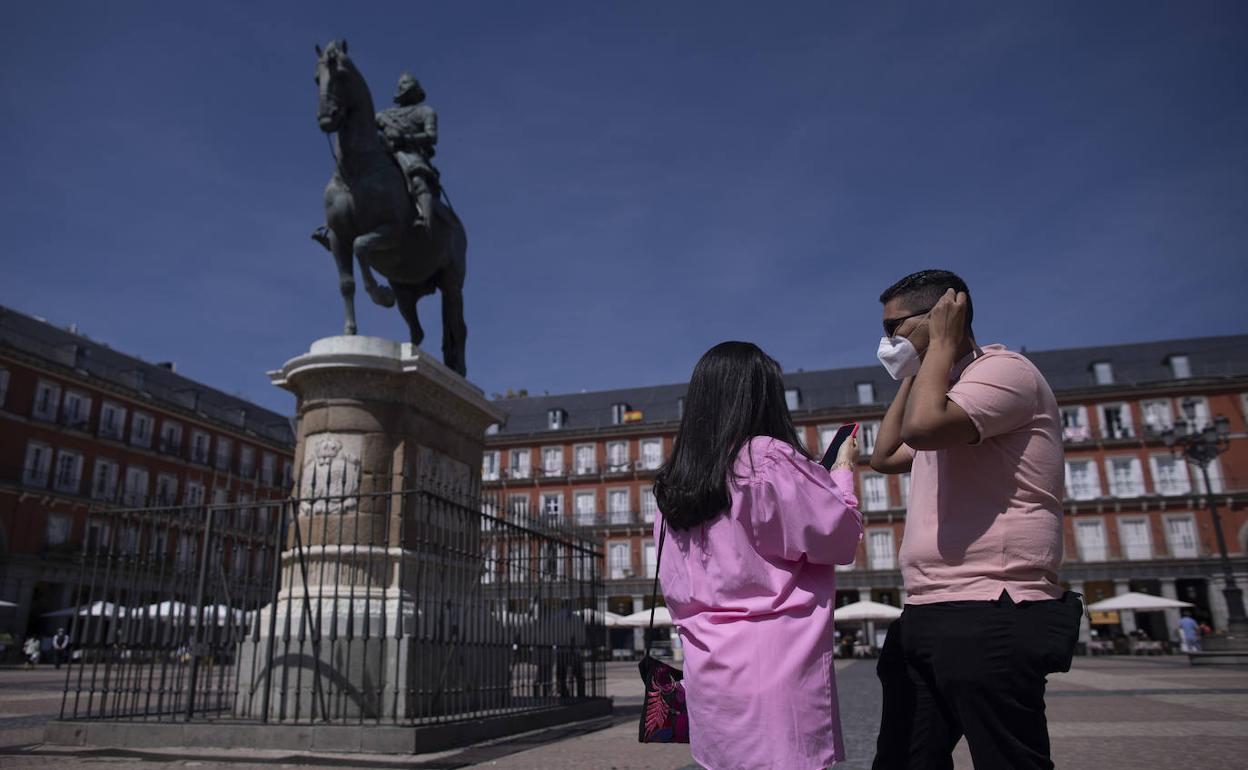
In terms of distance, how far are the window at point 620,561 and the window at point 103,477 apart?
23.5 metres

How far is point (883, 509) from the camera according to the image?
42688 mm

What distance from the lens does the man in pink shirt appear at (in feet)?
6.45

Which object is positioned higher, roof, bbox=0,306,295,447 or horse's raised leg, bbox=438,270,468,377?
roof, bbox=0,306,295,447

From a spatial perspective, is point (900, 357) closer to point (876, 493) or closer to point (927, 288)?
point (927, 288)

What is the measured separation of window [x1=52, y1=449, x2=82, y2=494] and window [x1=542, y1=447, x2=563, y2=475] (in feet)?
72.9

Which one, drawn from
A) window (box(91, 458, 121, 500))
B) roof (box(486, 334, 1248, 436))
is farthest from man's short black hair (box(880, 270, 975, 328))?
window (box(91, 458, 121, 500))

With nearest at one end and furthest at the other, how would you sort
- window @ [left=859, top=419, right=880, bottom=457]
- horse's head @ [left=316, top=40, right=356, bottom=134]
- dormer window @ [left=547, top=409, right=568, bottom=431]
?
horse's head @ [left=316, top=40, right=356, bottom=134]
window @ [left=859, top=419, right=880, bottom=457]
dormer window @ [left=547, top=409, right=568, bottom=431]

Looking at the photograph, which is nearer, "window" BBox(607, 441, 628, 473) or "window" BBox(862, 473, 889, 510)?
"window" BBox(862, 473, 889, 510)

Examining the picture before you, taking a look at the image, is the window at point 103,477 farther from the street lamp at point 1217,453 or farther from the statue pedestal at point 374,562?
the street lamp at point 1217,453

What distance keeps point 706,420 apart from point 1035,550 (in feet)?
2.76

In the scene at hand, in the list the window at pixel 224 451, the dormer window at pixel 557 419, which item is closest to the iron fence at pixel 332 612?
the window at pixel 224 451

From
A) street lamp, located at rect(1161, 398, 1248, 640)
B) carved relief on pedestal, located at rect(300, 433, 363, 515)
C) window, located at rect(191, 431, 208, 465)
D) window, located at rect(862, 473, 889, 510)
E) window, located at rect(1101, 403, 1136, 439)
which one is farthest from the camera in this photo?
window, located at rect(862, 473, 889, 510)

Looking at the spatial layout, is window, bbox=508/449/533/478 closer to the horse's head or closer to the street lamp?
the street lamp

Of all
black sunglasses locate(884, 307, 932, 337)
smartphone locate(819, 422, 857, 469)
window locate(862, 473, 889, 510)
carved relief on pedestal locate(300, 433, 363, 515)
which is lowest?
smartphone locate(819, 422, 857, 469)
